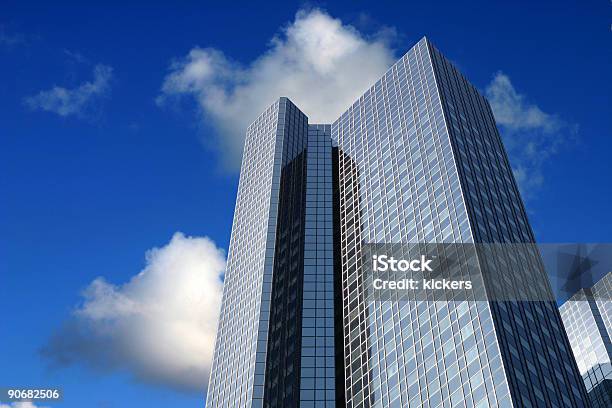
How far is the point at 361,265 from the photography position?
11781cm

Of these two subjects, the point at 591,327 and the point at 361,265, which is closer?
the point at 361,265

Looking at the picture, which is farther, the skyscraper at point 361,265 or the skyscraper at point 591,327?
the skyscraper at point 591,327

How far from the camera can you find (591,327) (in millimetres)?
171000

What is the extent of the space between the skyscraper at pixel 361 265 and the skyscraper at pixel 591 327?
5968 cm

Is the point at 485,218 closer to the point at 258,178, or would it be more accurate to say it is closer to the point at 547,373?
the point at 547,373

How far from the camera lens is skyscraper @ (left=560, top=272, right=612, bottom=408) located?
157625mm

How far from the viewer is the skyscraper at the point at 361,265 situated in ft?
267

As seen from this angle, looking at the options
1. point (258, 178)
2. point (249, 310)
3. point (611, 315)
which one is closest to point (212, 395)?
point (249, 310)

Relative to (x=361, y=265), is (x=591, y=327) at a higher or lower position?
higher

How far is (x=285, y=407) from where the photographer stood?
335 feet

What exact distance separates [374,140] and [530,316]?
59.3 meters

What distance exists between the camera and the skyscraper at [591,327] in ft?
517

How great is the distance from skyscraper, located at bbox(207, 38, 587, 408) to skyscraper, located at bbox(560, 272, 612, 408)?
2350 inches

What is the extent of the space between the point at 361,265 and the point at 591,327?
85.5 meters
